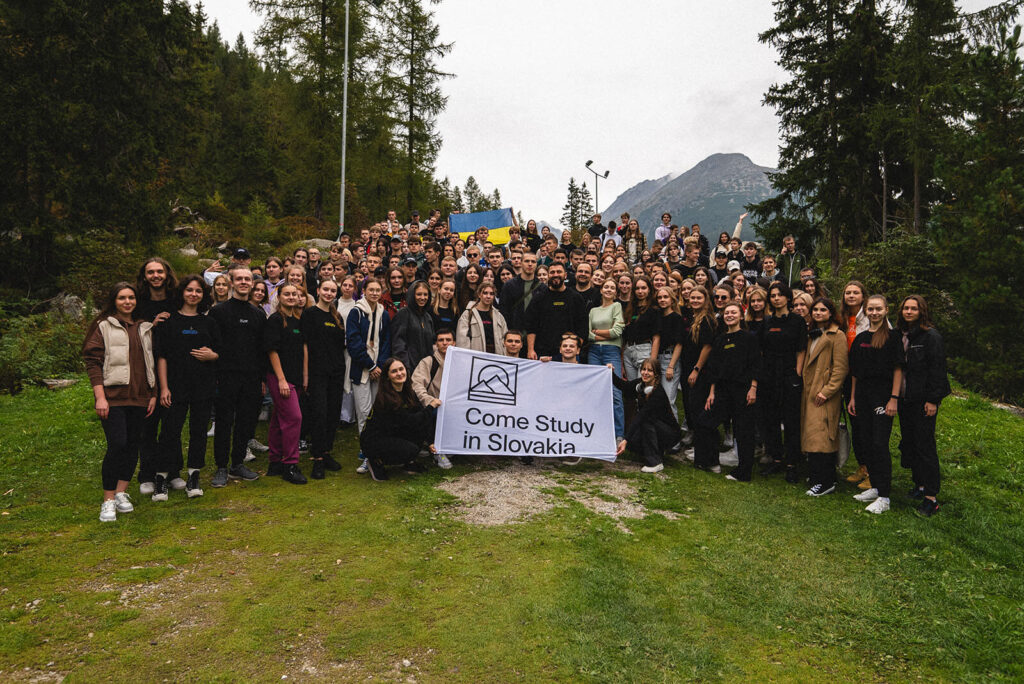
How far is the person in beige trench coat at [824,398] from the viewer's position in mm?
6652

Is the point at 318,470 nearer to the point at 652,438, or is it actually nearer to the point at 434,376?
the point at 434,376

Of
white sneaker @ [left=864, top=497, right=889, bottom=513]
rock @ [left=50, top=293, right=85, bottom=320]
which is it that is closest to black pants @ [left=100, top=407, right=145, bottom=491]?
white sneaker @ [left=864, top=497, right=889, bottom=513]

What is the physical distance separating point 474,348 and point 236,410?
9.82ft

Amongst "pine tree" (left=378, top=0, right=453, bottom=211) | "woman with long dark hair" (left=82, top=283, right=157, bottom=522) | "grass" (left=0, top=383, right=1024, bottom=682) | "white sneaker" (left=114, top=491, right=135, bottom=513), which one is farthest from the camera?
"pine tree" (left=378, top=0, right=453, bottom=211)

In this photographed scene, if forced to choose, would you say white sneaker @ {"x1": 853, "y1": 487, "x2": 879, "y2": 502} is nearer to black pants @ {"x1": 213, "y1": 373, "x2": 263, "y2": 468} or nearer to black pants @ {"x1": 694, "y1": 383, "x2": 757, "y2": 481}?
black pants @ {"x1": 694, "y1": 383, "x2": 757, "y2": 481}

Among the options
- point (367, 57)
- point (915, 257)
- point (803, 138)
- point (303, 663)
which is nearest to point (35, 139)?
point (303, 663)

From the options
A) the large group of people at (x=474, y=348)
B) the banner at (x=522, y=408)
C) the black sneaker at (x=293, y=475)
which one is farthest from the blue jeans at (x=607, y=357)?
the black sneaker at (x=293, y=475)

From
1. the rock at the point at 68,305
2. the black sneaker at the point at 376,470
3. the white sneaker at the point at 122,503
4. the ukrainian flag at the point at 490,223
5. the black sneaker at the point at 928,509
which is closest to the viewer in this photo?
the white sneaker at the point at 122,503

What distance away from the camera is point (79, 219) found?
14.9 m

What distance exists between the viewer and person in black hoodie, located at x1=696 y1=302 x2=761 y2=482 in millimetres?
7133

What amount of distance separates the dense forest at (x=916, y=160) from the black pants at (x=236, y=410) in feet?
41.5

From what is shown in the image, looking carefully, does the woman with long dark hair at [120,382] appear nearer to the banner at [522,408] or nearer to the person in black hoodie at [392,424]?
the person in black hoodie at [392,424]

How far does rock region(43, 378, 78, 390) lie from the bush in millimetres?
138

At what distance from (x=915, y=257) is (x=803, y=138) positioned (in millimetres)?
8749
